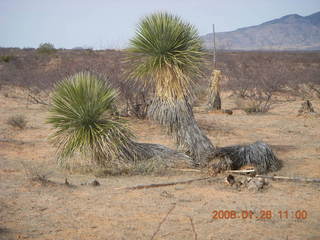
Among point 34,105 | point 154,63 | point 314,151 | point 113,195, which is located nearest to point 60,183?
point 113,195

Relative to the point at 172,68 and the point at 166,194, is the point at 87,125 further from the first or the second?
the point at 166,194

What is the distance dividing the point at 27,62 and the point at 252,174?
34.2m

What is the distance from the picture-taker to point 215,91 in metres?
17.4

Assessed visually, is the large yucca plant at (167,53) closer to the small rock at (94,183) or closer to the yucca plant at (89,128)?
the yucca plant at (89,128)

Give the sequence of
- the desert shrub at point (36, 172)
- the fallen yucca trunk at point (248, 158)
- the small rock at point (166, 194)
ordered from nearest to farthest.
A: the small rock at point (166, 194) < the desert shrub at point (36, 172) < the fallen yucca trunk at point (248, 158)

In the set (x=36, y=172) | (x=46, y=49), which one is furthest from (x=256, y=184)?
(x=46, y=49)

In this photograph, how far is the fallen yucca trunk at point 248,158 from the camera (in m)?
8.63

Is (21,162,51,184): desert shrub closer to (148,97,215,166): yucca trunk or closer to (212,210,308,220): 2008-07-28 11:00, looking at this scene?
(148,97,215,166): yucca trunk

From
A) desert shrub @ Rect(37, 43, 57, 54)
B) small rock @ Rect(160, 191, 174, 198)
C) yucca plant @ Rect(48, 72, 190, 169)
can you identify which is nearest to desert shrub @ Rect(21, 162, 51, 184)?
yucca plant @ Rect(48, 72, 190, 169)

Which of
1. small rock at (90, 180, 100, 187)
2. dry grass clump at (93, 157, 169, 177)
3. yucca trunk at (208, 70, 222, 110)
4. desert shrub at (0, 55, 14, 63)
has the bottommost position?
dry grass clump at (93, 157, 169, 177)

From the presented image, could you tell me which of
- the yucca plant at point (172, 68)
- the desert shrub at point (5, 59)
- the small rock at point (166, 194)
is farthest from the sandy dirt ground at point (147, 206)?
the desert shrub at point (5, 59)

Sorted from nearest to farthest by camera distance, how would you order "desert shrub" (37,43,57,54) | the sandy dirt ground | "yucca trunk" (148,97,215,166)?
the sandy dirt ground, "yucca trunk" (148,97,215,166), "desert shrub" (37,43,57,54)

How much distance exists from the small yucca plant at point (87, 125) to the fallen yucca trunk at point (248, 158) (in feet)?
5.64

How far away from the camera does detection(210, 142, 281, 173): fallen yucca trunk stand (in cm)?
863
